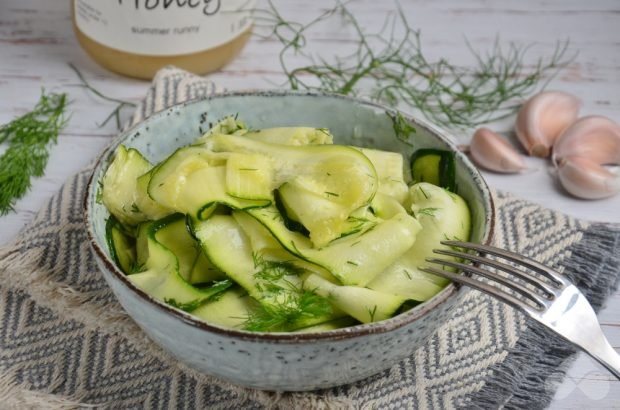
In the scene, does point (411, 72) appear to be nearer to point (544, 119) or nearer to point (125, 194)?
point (544, 119)

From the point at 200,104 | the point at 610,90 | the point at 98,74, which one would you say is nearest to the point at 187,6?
the point at 98,74

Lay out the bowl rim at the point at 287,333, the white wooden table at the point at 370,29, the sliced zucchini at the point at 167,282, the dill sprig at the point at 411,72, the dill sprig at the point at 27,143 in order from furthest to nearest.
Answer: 1. the dill sprig at the point at 411,72
2. the white wooden table at the point at 370,29
3. the dill sprig at the point at 27,143
4. the sliced zucchini at the point at 167,282
5. the bowl rim at the point at 287,333

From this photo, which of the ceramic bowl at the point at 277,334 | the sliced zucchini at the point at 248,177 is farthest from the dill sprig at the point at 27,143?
the sliced zucchini at the point at 248,177

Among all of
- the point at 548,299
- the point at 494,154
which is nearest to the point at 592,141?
the point at 494,154

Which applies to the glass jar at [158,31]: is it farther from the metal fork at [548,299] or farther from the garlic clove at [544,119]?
the metal fork at [548,299]

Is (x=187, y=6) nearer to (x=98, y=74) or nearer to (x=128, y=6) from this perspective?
(x=128, y=6)

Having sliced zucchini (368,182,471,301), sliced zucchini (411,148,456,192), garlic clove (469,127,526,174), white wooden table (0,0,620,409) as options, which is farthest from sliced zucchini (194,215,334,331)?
garlic clove (469,127,526,174)

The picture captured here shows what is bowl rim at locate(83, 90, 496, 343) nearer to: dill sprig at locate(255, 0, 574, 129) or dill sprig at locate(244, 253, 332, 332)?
dill sprig at locate(244, 253, 332, 332)

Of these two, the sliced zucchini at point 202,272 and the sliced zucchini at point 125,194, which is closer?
the sliced zucchini at point 202,272
